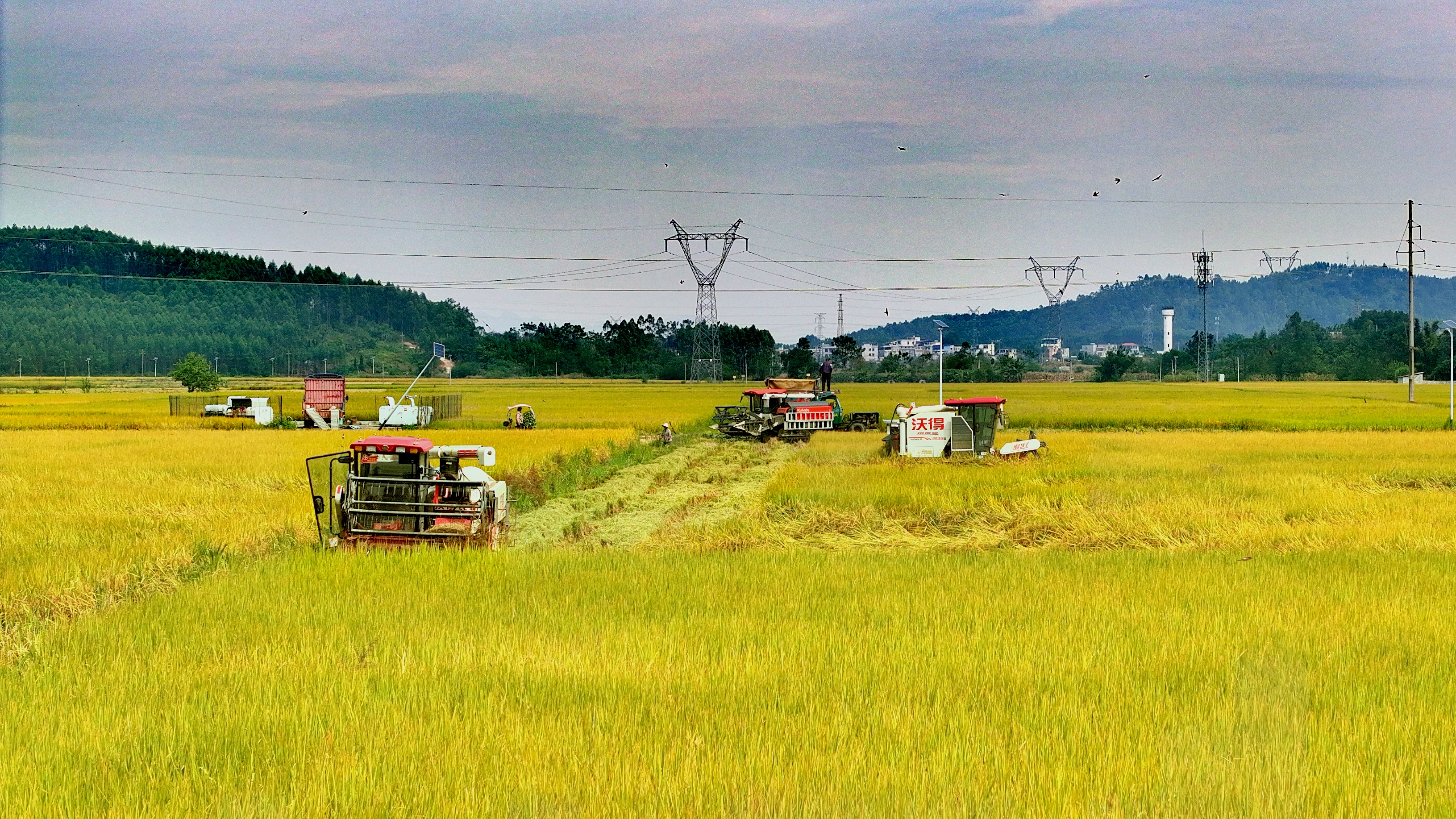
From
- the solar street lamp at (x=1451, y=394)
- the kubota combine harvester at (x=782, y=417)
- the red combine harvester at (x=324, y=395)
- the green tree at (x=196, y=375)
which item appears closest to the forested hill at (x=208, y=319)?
the green tree at (x=196, y=375)

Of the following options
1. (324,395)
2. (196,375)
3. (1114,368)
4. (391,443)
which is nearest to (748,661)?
(391,443)

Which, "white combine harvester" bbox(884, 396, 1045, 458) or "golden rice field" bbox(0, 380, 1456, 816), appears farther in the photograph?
"white combine harvester" bbox(884, 396, 1045, 458)

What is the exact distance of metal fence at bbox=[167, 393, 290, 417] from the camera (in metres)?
46.2

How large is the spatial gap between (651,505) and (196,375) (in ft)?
205

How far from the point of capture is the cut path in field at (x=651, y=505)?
1448 cm

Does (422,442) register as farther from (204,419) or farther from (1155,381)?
(1155,381)

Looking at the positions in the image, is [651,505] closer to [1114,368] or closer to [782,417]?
[782,417]

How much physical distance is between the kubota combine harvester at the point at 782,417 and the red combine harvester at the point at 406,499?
21.5 metres

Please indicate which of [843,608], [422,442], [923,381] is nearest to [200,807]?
[843,608]

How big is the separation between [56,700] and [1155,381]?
10007 cm

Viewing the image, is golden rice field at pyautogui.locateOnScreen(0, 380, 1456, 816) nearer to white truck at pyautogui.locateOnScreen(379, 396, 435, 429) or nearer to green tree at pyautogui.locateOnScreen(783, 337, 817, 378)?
white truck at pyautogui.locateOnScreen(379, 396, 435, 429)

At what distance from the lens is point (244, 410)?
4412cm

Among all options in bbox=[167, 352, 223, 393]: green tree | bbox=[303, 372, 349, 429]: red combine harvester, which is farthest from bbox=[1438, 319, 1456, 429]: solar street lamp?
bbox=[167, 352, 223, 393]: green tree

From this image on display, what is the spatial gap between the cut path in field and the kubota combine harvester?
6499mm
